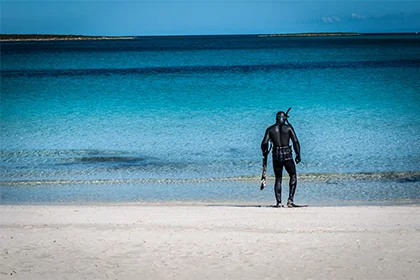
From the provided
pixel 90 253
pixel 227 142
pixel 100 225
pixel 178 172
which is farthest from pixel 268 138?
pixel 227 142

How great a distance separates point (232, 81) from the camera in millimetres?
44562

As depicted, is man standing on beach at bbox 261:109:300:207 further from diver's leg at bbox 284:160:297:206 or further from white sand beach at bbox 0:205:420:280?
white sand beach at bbox 0:205:420:280

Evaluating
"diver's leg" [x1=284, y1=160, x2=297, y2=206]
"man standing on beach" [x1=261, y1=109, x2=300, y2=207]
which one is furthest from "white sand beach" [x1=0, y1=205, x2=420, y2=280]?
"man standing on beach" [x1=261, y1=109, x2=300, y2=207]

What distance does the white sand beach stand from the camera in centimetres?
722

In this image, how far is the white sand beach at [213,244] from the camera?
7.22m

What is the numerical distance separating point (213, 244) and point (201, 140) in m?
11.7

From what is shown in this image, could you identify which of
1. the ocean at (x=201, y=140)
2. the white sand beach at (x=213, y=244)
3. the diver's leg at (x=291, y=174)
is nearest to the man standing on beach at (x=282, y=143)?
the diver's leg at (x=291, y=174)

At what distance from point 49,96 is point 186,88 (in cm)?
790

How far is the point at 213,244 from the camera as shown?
8109 millimetres

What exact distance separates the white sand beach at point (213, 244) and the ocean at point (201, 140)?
7.12ft

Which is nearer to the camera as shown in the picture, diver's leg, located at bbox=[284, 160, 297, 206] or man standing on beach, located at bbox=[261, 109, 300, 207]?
man standing on beach, located at bbox=[261, 109, 300, 207]

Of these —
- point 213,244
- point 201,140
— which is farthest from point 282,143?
point 201,140

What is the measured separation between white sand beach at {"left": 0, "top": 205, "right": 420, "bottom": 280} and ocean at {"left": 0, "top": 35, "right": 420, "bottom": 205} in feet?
7.12

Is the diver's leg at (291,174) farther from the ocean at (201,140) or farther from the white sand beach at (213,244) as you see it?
the ocean at (201,140)
